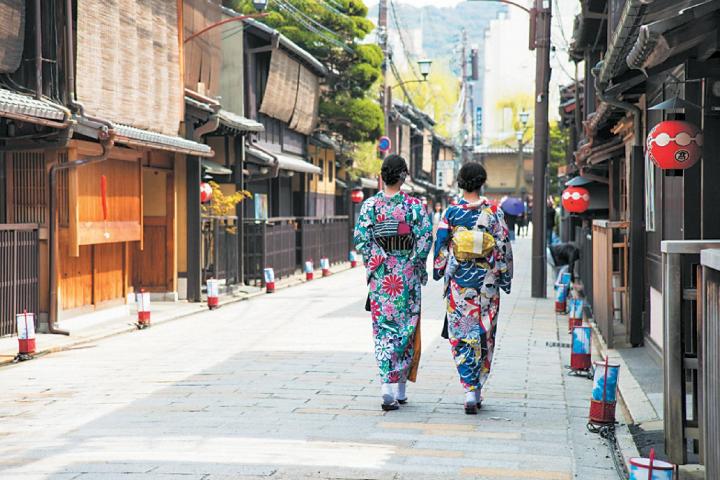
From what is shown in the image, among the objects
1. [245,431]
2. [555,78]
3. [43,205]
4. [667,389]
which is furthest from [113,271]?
[555,78]

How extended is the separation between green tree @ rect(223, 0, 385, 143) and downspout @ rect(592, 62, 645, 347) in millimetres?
22580

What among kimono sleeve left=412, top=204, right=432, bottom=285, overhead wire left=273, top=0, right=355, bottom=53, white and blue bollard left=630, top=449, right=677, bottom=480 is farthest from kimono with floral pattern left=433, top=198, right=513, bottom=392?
overhead wire left=273, top=0, right=355, bottom=53

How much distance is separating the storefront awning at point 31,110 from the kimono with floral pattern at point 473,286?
6.43 meters

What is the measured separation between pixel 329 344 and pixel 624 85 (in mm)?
5321

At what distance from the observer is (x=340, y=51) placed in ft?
129

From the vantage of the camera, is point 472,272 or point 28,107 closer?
point 472,272

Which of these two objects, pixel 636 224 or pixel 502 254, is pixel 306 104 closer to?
pixel 636 224

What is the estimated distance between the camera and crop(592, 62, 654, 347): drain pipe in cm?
1418

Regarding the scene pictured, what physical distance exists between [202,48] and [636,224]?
13.4m

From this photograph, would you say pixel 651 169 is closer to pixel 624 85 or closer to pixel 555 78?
pixel 624 85

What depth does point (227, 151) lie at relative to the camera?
27406mm

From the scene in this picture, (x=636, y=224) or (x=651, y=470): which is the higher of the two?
(x=636, y=224)

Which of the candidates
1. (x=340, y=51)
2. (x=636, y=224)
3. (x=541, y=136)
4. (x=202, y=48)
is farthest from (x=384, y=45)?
(x=636, y=224)

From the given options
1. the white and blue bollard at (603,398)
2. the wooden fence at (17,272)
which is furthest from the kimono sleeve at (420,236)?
the wooden fence at (17,272)
